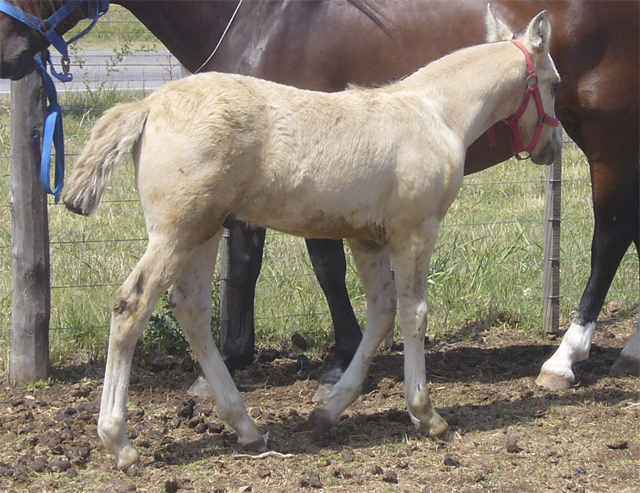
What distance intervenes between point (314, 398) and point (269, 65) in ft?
5.77

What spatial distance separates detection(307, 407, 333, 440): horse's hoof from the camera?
11.5 feet

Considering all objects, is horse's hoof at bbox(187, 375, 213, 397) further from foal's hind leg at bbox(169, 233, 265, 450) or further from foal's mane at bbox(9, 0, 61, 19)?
foal's mane at bbox(9, 0, 61, 19)

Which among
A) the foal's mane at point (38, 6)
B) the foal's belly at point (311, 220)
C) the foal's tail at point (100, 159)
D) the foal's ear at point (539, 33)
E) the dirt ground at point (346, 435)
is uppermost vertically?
the foal's mane at point (38, 6)

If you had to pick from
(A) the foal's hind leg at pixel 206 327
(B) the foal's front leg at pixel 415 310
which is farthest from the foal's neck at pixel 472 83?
(A) the foal's hind leg at pixel 206 327

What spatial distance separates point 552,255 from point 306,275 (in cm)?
170

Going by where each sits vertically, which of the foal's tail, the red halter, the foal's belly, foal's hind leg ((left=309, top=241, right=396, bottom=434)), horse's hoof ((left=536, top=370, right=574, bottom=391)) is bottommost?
horse's hoof ((left=536, top=370, right=574, bottom=391))

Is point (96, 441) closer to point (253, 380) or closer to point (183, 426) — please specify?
point (183, 426)

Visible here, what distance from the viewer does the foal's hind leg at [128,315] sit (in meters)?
2.98

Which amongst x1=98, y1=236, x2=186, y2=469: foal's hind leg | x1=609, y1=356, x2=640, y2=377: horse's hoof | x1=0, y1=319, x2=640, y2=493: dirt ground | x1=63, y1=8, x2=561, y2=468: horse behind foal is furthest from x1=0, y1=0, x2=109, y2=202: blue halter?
x1=609, y1=356, x2=640, y2=377: horse's hoof

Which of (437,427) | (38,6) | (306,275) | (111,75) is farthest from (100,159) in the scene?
(111,75)

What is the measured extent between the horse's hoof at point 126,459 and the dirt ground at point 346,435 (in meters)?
0.05

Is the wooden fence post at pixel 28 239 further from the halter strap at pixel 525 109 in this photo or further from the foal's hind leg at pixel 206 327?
the halter strap at pixel 525 109

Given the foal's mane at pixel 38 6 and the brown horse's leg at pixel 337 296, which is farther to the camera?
the brown horse's leg at pixel 337 296

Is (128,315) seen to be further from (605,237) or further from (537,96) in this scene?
(605,237)
